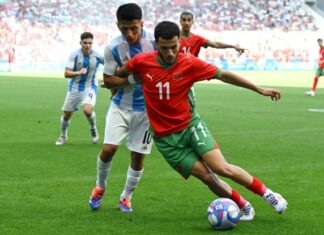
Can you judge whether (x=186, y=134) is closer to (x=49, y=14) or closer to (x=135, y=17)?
(x=135, y=17)

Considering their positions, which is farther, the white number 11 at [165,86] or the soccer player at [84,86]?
the soccer player at [84,86]

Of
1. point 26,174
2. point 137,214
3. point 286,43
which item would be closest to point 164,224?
point 137,214

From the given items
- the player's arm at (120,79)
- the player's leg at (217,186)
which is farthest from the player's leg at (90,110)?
the player's leg at (217,186)

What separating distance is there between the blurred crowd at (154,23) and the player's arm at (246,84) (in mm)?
43381

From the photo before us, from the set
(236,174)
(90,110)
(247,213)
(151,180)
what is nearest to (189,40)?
(90,110)

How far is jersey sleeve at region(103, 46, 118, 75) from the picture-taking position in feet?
25.3

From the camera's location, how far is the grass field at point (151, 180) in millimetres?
7160

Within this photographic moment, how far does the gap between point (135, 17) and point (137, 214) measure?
2013 millimetres

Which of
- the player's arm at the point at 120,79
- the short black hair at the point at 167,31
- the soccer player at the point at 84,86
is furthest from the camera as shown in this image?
the soccer player at the point at 84,86

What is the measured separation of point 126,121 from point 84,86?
23.1 feet

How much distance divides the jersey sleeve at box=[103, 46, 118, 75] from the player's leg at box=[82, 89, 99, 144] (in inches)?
258

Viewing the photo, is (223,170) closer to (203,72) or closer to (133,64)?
(203,72)

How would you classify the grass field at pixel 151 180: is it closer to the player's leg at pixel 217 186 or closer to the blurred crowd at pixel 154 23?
the player's leg at pixel 217 186

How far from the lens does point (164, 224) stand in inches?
283
